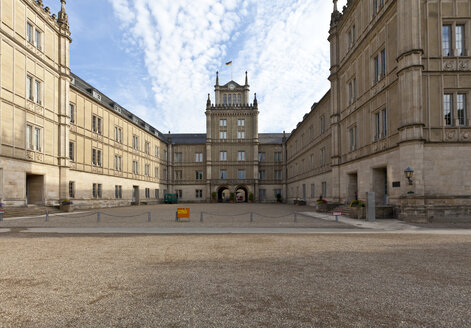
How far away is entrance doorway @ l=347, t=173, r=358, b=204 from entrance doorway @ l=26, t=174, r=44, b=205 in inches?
1194

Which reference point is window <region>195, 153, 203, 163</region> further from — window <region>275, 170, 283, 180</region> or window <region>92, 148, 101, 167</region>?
window <region>92, 148, 101, 167</region>

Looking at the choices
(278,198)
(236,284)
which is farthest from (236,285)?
(278,198)

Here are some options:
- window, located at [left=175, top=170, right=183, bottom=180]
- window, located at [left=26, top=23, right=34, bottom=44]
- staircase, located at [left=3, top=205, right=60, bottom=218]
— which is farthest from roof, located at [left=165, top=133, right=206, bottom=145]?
staircase, located at [left=3, top=205, right=60, bottom=218]

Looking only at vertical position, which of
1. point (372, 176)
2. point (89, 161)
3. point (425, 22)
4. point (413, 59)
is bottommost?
point (372, 176)

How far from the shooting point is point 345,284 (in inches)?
221

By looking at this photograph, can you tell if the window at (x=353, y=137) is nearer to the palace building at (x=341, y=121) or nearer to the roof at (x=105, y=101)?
the palace building at (x=341, y=121)

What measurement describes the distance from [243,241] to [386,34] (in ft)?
62.5

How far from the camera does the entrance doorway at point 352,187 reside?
86.7 feet

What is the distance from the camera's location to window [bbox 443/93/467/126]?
17375mm

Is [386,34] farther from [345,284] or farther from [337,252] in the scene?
[345,284]

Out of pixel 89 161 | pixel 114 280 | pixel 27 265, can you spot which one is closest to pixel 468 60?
pixel 114 280

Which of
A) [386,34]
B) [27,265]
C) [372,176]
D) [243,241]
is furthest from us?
Answer: [372,176]

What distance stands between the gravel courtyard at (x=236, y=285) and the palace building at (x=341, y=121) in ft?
32.9

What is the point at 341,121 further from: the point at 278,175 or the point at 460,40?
the point at 278,175
